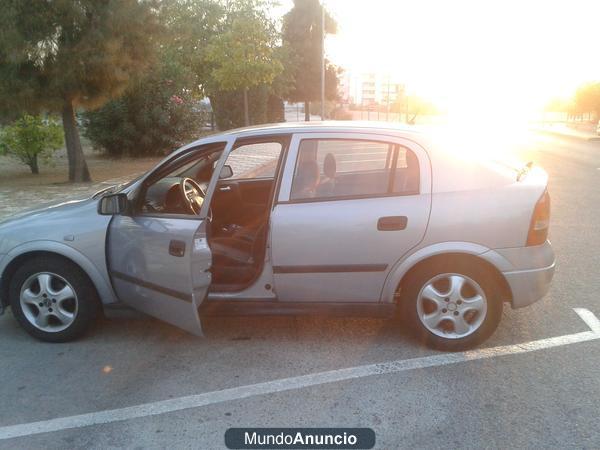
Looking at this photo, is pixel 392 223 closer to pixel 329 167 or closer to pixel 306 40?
pixel 329 167

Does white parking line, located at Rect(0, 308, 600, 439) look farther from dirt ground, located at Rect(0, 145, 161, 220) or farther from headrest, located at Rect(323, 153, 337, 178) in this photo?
dirt ground, located at Rect(0, 145, 161, 220)

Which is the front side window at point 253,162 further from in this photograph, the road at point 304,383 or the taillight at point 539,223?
the taillight at point 539,223

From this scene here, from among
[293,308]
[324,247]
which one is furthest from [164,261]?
[324,247]

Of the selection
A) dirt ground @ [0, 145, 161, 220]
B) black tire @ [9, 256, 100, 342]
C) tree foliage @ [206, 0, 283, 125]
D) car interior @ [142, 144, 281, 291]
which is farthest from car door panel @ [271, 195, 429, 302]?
tree foliage @ [206, 0, 283, 125]

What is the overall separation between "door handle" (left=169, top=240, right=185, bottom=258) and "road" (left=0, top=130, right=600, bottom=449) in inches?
28.8

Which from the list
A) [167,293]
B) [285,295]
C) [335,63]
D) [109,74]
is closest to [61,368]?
[167,293]

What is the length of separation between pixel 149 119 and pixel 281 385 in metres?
16.1

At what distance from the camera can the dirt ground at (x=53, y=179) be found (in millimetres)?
10461

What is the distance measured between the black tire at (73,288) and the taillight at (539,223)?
10.1 ft

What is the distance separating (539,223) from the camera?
3727 mm

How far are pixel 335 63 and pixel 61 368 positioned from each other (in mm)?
46137

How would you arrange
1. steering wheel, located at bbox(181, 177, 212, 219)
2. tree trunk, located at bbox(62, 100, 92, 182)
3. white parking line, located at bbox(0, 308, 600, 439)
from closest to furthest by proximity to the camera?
white parking line, located at bbox(0, 308, 600, 439), steering wheel, located at bbox(181, 177, 212, 219), tree trunk, located at bbox(62, 100, 92, 182)

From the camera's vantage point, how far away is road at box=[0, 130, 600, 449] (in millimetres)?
2975

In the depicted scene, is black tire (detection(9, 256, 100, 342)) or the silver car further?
black tire (detection(9, 256, 100, 342))
